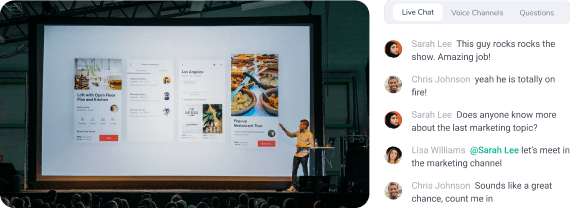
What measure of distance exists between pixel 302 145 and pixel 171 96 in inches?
33.2

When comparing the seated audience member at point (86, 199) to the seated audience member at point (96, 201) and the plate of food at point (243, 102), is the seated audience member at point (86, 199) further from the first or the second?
the plate of food at point (243, 102)

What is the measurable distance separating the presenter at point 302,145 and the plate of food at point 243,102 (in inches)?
9.7

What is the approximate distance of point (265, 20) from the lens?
2.25 m

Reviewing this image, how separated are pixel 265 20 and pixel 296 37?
0.22 m

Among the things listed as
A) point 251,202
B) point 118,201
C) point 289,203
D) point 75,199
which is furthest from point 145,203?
point 289,203

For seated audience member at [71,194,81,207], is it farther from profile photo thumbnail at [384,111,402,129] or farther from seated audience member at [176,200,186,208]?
profile photo thumbnail at [384,111,402,129]

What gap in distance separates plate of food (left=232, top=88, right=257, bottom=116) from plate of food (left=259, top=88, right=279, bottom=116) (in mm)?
54

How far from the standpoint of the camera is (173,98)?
2150 millimetres

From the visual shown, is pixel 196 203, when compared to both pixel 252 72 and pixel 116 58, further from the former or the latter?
pixel 116 58

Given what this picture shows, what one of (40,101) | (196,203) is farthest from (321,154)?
(40,101)

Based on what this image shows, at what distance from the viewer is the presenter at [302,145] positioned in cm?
216

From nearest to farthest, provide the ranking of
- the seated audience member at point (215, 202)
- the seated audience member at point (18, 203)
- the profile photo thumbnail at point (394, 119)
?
1. the profile photo thumbnail at point (394, 119)
2. the seated audience member at point (18, 203)
3. the seated audience member at point (215, 202)

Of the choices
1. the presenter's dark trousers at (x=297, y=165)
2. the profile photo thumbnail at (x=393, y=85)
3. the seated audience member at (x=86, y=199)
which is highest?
the profile photo thumbnail at (x=393, y=85)

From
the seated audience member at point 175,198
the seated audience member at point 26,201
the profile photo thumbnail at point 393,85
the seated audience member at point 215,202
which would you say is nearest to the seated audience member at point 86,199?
the seated audience member at point 26,201
